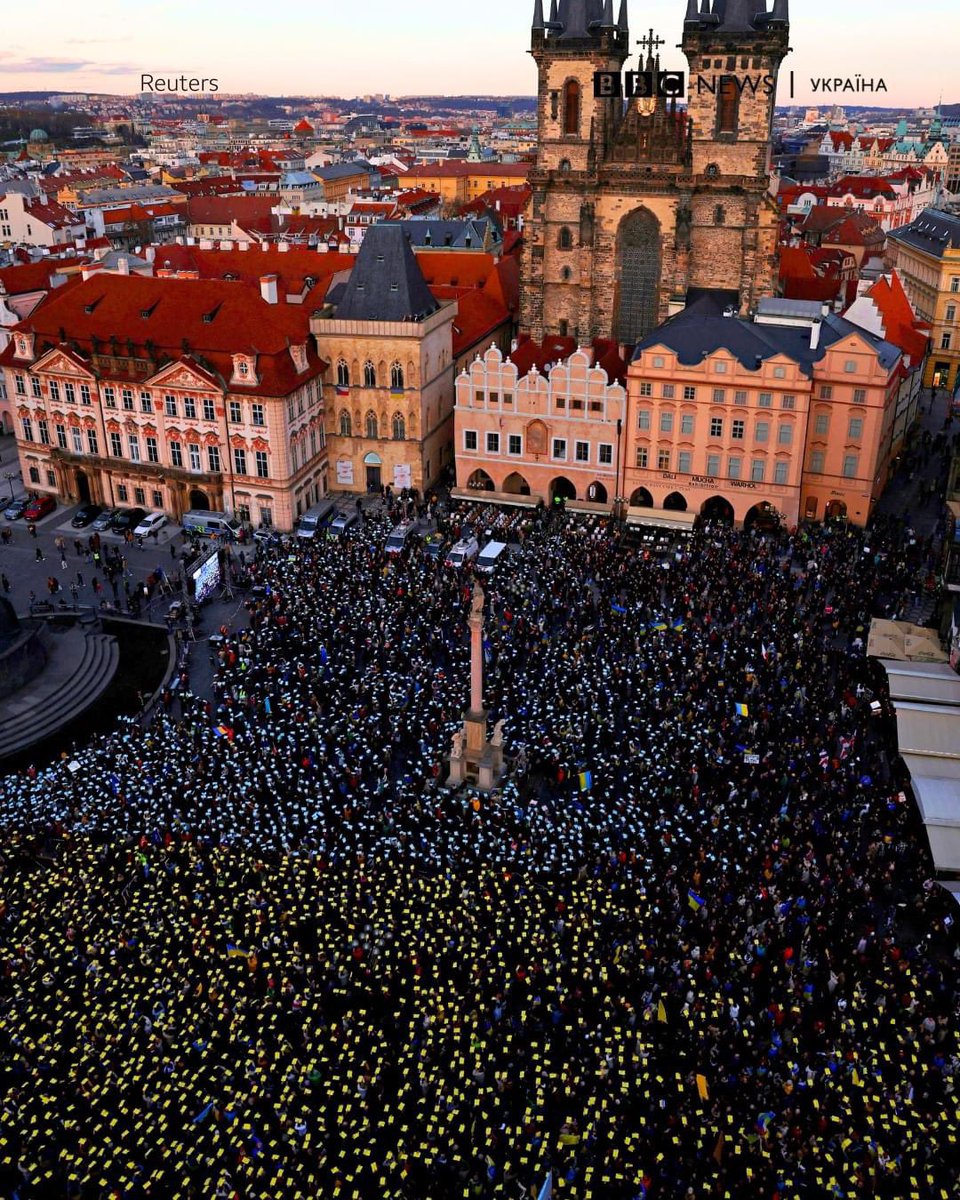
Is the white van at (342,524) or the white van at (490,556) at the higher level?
the white van at (490,556)

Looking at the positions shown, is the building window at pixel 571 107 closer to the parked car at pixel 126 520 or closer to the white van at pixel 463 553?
the white van at pixel 463 553

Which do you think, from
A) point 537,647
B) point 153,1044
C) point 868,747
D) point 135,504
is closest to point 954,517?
point 868,747

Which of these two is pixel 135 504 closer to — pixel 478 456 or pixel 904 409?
pixel 478 456

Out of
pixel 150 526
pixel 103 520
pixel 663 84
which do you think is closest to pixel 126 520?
pixel 103 520

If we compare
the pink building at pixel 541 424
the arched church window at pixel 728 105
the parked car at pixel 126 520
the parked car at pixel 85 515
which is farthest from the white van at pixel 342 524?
the arched church window at pixel 728 105

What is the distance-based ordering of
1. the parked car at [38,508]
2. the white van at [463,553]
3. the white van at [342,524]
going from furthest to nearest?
the parked car at [38,508] < the white van at [342,524] < the white van at [463,553]
